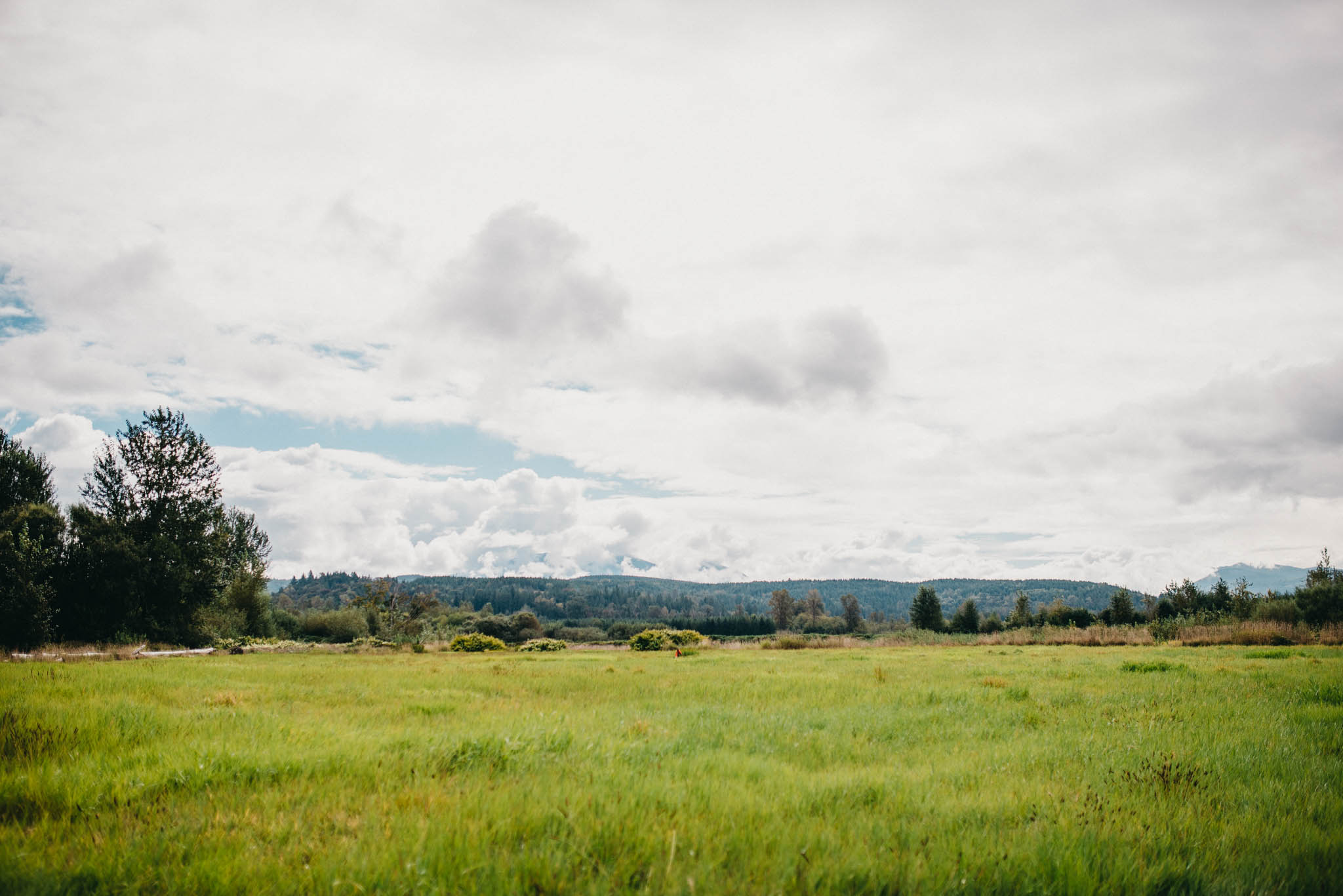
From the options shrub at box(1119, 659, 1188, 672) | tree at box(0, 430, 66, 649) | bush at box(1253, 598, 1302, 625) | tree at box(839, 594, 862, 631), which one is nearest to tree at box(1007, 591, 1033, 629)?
bush at box(1253, 598, 1302, 625)

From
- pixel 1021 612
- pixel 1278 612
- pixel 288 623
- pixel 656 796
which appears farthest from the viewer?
pixel 1021 612

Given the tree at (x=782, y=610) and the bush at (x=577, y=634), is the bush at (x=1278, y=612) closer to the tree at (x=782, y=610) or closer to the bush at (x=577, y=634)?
the bush at (x=577, y=634)

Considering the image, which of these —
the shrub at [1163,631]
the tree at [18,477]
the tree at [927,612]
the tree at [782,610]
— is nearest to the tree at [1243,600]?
the shrub at [1163,631]

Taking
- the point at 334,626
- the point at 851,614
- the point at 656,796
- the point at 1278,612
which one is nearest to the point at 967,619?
the point at 1278,612

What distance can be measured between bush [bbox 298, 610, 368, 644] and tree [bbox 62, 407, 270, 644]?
30461mm

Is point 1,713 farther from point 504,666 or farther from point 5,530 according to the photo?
point 5,530

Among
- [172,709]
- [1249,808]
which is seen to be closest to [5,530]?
[172,709]

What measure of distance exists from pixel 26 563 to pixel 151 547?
6.80 metres

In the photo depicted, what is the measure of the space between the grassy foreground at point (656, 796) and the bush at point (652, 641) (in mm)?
35033

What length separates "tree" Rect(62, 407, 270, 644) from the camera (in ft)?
134

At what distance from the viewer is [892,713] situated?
10.0m

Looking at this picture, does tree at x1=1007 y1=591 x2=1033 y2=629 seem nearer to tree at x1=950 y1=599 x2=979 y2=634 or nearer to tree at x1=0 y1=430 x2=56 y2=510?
tree at x1=950 y1=599 x2=979 y2=634

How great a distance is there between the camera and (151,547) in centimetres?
4278

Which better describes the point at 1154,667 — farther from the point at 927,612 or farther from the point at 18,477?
the point at 927,612
